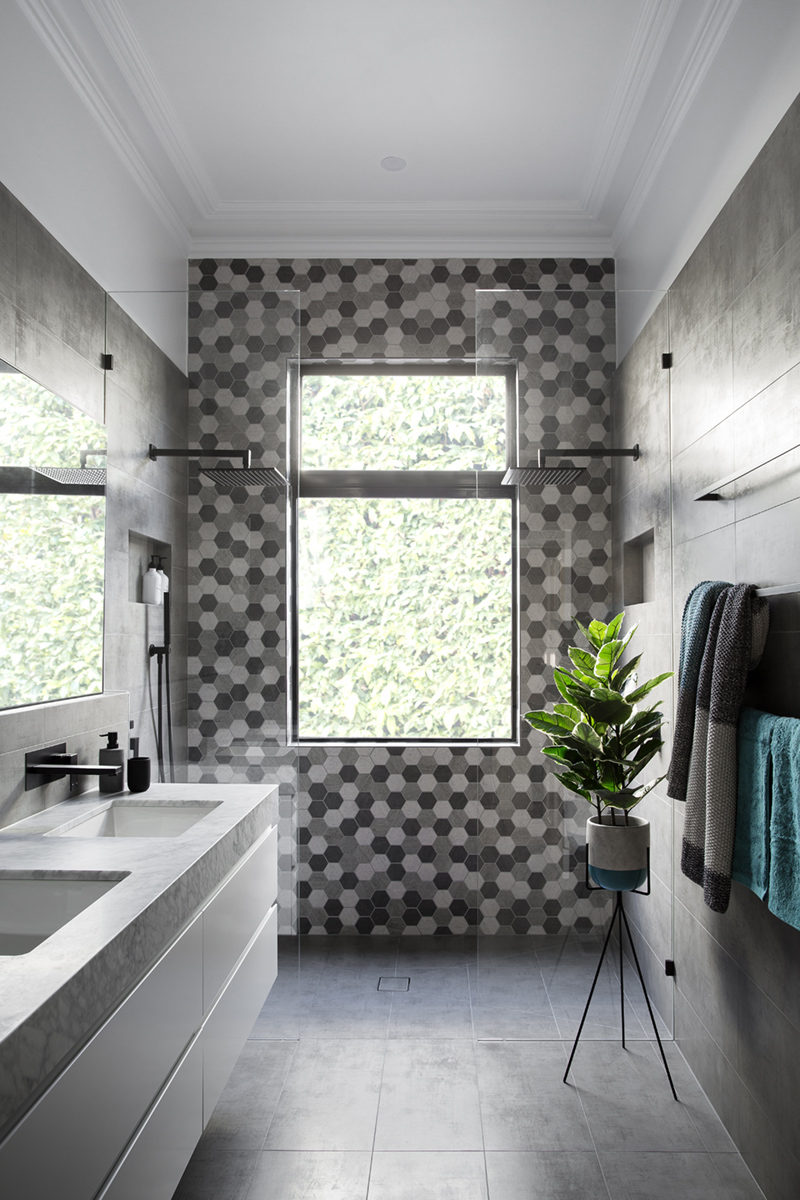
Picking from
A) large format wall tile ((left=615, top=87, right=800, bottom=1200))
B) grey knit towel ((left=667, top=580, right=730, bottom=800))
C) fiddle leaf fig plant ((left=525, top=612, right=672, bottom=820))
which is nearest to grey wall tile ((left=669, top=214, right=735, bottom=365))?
large format wall tile ((left=615, top=87, right=800, bottom=1200))

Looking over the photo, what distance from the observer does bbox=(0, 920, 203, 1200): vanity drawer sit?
3.38 ft

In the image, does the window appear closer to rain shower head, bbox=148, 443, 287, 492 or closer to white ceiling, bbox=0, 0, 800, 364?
white ceiling, bbox=0, 0, 800, 364

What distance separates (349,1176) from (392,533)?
2481 mm

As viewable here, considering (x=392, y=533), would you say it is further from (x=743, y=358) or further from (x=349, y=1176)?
(x=349, y=1176)

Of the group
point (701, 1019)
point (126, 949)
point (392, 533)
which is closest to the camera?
point (126, 949)

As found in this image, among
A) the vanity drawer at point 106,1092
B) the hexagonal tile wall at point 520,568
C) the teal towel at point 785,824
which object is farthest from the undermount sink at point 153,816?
the teal towel at point 785,824

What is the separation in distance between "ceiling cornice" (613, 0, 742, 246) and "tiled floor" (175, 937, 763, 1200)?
262 cm

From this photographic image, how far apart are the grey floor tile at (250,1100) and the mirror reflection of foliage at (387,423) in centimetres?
236

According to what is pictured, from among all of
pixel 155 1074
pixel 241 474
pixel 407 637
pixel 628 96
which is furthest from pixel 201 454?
pixel 155 1074

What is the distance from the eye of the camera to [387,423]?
390cm

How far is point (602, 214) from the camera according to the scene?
11.4ft

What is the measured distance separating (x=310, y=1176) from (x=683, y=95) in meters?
3.14

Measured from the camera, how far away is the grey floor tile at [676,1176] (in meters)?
1.99

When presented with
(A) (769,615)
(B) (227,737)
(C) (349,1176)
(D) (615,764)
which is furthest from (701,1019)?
(B) (227,737)
